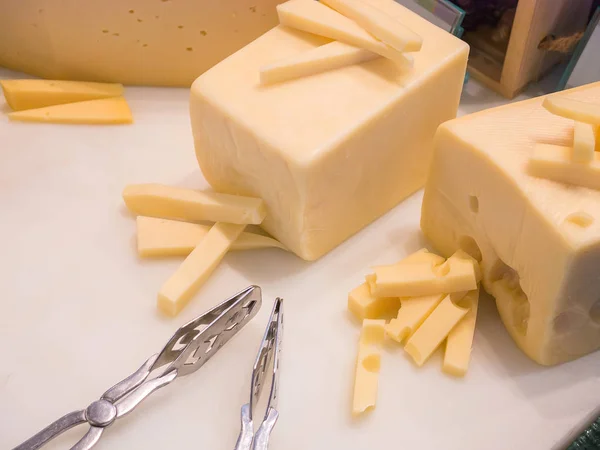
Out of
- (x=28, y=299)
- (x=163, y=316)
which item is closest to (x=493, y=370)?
(x=163, y=316)

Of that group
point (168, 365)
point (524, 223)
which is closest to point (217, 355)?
point (168, 365)

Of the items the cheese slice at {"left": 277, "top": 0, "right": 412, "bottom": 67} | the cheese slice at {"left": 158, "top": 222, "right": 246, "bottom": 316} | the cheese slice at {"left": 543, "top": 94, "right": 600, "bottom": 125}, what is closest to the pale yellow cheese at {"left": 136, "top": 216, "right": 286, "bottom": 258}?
the cheese slice at {"left": 158, "top": 222, "right": 246, "bottom": 316}

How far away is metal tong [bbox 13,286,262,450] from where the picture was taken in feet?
3.51

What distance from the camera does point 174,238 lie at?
4.46ft

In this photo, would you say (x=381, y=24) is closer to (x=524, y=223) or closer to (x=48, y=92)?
(x=524, y=223)

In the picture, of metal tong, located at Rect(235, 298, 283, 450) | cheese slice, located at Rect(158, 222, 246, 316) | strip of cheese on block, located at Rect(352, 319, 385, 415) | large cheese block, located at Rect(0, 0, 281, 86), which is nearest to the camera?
metal tong, located at Rect(235, 298, 283, 450)

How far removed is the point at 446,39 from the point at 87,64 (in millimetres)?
873

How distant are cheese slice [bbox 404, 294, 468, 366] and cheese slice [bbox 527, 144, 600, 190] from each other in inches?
10.9

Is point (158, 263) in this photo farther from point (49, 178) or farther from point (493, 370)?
point (493, 370)

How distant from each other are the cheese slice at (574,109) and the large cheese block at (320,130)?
10.1 inches

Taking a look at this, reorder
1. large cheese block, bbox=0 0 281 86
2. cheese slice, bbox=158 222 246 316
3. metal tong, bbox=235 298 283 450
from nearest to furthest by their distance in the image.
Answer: metal tong, bbox=235 298 283 450
cheese slice, bbox=158 222 246 316
large cheese block, bbox=0 0 281 86

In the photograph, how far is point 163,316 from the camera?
4.21 ft

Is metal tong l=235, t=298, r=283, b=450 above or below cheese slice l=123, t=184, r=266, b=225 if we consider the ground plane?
below

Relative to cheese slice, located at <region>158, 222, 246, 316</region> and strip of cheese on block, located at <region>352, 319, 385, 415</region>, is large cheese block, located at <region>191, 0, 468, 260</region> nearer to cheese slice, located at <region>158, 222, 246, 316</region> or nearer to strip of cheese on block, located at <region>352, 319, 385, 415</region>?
cheese slice, located at <region>158, 222, 246, 316</region>
